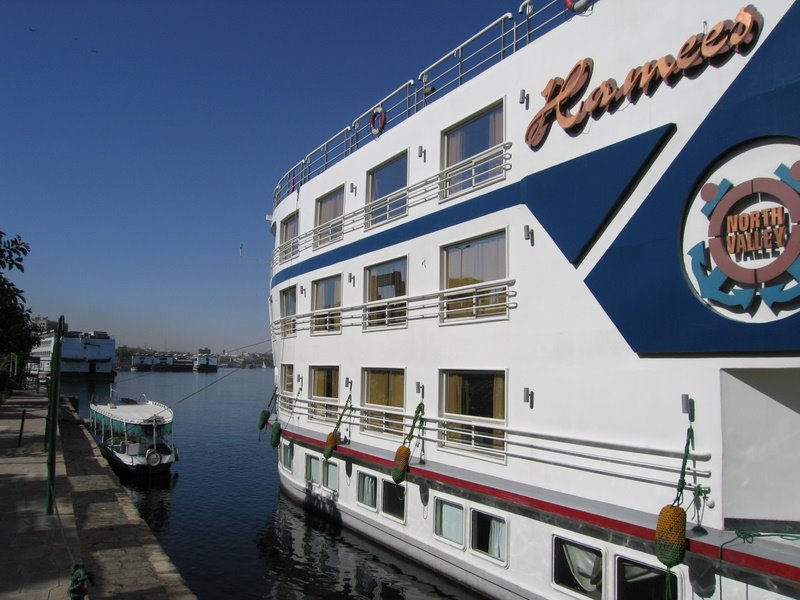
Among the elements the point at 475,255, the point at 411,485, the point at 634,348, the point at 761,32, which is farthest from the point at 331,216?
the point at 761,32

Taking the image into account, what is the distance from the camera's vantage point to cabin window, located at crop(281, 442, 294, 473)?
18359 mm

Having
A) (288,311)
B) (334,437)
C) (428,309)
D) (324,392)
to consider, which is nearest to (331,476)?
(334,437)

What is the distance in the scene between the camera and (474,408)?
11398 millimetres

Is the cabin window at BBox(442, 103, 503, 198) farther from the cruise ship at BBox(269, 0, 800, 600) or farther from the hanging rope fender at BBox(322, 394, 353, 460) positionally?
the hanging rope fender at BBox(322, 394, 353, 460)

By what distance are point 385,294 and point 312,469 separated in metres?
5.82

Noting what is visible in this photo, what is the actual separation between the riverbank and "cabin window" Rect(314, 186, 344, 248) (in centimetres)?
852

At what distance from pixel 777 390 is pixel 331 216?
1275 cm

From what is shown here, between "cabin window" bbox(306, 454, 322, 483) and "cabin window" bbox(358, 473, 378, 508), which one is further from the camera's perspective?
"cabin window" bbox(306, 454, 322, 483)

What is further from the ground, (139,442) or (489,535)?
(489,535)

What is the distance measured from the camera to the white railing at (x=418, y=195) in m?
11.1

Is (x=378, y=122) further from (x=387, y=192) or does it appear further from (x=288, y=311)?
(x=288, y=311)

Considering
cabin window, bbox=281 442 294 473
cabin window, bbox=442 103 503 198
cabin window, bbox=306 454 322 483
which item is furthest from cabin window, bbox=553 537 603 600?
cabin window, bbox=281 442 294 473

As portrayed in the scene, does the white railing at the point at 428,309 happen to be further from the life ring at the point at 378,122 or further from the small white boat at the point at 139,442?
the small white boat at the point at 139,442

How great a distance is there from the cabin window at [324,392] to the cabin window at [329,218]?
3.73 meters
